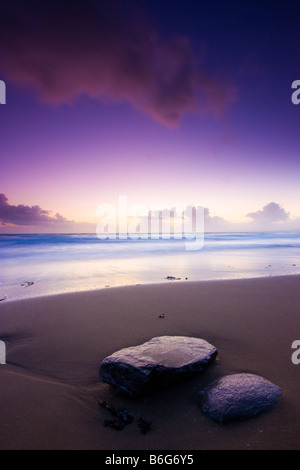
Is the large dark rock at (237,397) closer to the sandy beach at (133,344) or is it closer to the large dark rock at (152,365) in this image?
the sandy beach at (133,344)

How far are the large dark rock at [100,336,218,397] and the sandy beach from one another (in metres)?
0.15

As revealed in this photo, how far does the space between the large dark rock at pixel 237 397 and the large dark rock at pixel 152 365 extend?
292mm

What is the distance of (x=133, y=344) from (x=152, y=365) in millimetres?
1184

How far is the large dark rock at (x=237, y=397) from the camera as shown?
7.17 ft

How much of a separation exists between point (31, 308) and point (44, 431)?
12.1 ft

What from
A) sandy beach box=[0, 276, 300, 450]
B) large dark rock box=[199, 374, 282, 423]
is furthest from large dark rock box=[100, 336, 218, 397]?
large dark rock box=[199, 374, 282, 423]

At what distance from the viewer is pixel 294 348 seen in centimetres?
343

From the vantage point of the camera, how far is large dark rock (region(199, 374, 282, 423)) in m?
2.19

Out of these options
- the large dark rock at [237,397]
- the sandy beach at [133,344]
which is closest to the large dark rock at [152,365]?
the sandy beach at [133,344]

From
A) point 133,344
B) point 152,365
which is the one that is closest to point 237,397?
point 152,365

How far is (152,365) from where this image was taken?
2520 millimetres

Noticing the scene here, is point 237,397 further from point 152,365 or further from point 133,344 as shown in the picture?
point 133,344

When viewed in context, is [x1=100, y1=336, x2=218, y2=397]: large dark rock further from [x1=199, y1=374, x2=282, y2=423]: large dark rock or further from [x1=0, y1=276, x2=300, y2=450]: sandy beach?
[x1=199, y1=374, x2=282, y2=423]: large dark rock
